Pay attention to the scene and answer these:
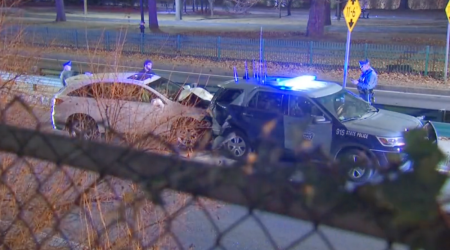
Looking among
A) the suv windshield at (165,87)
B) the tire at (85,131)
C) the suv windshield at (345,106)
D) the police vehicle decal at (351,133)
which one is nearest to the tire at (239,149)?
the tire at (85,131)

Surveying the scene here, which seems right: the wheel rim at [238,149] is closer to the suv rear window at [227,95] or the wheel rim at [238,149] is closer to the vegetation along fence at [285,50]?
the suv rear window at [227,95]

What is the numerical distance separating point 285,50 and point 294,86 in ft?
46.1

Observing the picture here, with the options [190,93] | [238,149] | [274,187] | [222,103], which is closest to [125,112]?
[238,149]

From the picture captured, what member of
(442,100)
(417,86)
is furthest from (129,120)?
(417,86)

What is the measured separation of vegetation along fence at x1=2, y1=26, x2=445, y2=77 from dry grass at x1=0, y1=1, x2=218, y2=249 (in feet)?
51.0

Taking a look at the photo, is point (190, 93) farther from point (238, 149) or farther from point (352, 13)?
point (238, 149)

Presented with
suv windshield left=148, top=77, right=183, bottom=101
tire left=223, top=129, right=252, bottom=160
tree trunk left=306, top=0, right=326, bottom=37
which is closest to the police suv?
suv windshield left=148, top=77, right=183, bottom=101

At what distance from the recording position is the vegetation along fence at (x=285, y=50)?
69.2 feet

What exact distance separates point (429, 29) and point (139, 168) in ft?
127

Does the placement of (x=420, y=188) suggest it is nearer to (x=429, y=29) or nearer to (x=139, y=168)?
(x=139, y=168)

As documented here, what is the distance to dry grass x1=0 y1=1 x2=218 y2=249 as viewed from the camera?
5.86ft

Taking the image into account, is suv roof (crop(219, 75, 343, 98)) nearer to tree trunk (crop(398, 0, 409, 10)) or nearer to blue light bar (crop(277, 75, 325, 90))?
blue light bar (crop(277, 75, 325, 90))

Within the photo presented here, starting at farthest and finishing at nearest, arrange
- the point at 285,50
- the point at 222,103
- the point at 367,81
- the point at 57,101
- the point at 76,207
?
the point at 285,50, the point at 367,81, the point at 57,101, the point at 222,103, the point at 76,207

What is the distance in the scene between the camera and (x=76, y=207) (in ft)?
7.12
